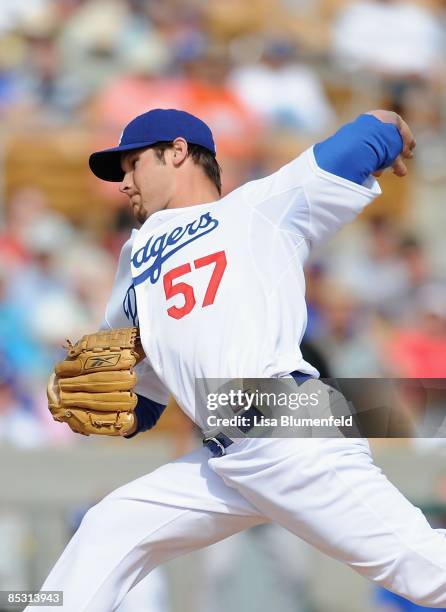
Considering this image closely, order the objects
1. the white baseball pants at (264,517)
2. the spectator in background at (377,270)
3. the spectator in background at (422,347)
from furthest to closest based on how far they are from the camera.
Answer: the spectator in background at (377,270)
the spectator in background at (422,347)
the white baseball pants at (264,517)

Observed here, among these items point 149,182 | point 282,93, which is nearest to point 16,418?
point 149,182

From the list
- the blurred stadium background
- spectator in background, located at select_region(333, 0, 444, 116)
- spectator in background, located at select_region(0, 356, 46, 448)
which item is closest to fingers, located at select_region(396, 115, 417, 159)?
the blurred stadium background

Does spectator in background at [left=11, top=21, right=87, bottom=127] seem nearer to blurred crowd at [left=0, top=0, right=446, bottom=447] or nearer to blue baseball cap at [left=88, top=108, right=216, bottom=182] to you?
blurred crowd at [left=0, top=0, right=446, bottom=447]

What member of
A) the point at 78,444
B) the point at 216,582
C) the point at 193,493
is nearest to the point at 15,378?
the point at 78,444

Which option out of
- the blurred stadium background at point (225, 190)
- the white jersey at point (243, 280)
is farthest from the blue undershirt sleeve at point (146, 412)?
the blurred stadium background at point (225, 190)

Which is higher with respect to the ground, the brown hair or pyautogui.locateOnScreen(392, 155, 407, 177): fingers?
the brown hair

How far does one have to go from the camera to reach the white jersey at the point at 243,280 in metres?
3.14

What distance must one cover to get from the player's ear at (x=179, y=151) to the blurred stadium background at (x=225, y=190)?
75.1 inches

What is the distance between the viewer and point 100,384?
340 centimetres

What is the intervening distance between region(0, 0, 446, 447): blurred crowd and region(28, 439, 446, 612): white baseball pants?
9.77 feet

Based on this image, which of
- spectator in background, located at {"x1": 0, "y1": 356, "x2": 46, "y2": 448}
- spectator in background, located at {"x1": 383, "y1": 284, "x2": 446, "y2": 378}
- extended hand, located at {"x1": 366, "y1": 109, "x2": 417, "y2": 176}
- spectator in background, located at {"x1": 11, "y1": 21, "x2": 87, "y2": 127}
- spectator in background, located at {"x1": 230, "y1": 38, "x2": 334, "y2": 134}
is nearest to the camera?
extended hand, located at {"x1": 366, "y1": 109, "x2": 417, "y2": 176}

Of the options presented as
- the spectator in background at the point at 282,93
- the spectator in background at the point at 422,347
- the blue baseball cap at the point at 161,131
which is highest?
the spectator in background at the point at 282,93

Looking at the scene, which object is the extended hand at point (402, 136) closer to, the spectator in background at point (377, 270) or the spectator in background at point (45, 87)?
the spectator in background at point (377, 270)

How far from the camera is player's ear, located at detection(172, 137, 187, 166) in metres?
3.52
